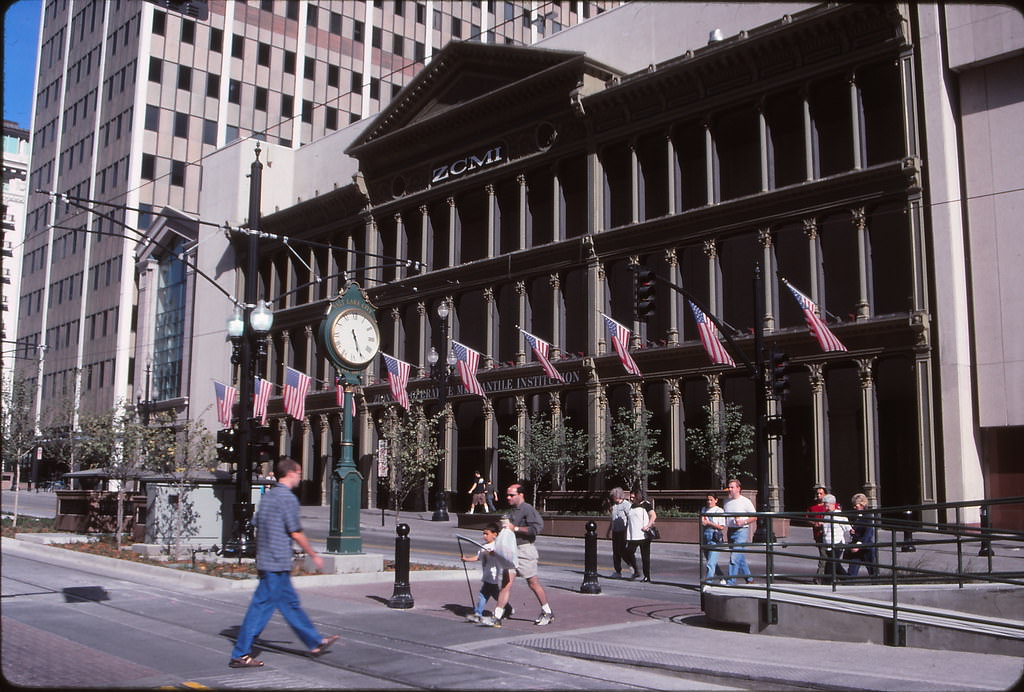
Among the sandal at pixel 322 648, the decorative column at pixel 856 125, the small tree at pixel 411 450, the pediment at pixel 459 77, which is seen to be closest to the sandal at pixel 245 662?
the sandal at pixel 322 648

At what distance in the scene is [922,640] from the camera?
36.7 feet

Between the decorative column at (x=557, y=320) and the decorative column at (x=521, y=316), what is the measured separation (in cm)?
172

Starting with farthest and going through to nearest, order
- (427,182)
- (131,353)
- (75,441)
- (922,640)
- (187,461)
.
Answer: (131,353) < (427,182) < (75,441) < (187,461) < (922,640)

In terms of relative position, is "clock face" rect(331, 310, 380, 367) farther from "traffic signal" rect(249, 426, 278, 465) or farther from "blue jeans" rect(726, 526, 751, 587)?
"blue jeans" rect(726, 526, 751, 587)

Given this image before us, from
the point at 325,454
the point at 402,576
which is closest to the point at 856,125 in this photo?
the point at 402,576

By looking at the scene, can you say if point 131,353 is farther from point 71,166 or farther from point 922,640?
point 922,640

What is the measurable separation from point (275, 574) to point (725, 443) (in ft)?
87.6

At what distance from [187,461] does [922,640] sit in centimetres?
1710

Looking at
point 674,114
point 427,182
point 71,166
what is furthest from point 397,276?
point 71,166

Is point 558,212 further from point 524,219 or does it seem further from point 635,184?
point 635,184

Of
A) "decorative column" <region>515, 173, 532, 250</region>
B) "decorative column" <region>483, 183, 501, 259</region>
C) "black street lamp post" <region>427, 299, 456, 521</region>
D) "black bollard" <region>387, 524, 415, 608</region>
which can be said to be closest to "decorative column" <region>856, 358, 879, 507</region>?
"black street lamp post" <region>427, 299, 456, 521</region>

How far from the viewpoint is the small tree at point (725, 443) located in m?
34.0

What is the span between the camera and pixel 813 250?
34.3 metres

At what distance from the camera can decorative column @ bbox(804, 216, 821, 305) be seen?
34156 mm
